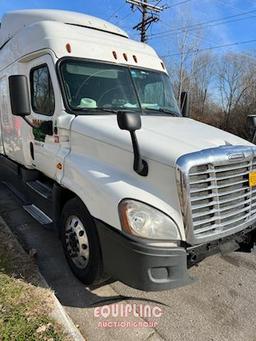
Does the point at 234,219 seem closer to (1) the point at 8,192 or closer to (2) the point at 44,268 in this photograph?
(2) the point at 44,268

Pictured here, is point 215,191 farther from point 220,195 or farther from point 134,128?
point 134,128

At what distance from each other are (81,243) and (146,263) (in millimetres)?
1012

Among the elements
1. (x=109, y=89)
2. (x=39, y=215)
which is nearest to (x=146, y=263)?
(x=109, y=89)

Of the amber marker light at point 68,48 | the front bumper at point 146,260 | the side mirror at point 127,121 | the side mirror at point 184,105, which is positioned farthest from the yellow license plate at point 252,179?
the amber marker light at point 68,48

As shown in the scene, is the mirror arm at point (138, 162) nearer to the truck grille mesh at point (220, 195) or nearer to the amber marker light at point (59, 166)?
the truck grille mesh at point (220, 195)

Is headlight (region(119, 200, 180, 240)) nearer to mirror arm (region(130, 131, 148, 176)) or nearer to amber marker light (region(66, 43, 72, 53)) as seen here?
mirror arm (region(130, 131, 148, 176))

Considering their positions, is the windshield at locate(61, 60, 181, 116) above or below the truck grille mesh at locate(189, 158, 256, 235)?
above

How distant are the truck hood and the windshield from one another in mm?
261

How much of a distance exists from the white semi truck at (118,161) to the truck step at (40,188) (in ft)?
0.07

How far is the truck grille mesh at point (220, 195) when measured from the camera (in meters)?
3.10

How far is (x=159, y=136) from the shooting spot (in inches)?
138

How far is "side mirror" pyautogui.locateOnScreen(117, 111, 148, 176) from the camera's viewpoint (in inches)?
121

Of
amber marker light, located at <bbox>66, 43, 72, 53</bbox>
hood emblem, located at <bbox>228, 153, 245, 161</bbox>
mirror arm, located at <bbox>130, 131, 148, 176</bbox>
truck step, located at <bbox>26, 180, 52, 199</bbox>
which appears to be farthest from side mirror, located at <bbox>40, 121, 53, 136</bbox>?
hood emblem, located at <bbox>228, 153, 245, 161</bbox>

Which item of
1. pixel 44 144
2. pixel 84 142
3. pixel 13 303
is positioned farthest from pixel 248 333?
pixel 44 144
